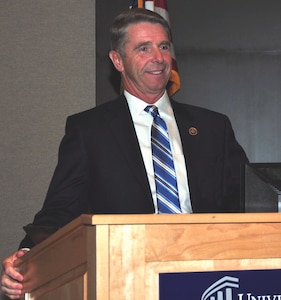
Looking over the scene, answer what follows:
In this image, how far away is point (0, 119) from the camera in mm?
4555

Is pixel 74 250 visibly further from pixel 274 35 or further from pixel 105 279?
pixel 274 35

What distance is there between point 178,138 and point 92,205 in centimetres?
44

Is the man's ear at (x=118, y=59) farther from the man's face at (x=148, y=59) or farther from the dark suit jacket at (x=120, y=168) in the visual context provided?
the dark suit jacket at (x=120, y=168)

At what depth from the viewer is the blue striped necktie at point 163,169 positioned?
2742mm

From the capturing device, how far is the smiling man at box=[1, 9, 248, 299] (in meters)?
2.77

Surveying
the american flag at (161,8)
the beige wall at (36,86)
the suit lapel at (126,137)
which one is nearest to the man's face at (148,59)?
the suit lapel at (126,137)

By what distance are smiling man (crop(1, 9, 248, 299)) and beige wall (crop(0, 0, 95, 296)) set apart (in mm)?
1496

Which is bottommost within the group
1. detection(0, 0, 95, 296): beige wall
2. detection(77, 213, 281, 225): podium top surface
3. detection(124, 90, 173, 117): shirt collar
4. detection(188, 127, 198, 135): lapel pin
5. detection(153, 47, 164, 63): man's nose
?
detection(77, 213, 281, 225): podium top surface

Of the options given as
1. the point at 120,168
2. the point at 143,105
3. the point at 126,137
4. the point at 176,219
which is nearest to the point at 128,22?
the point at 143,105

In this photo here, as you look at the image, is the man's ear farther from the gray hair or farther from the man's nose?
the man's nose

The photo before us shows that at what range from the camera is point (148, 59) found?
2.95 metres

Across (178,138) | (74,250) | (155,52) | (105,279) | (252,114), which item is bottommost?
(105,279)

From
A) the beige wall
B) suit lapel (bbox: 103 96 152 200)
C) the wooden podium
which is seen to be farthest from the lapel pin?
the beige wall

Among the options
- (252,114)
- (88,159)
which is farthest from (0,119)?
(88,159)
